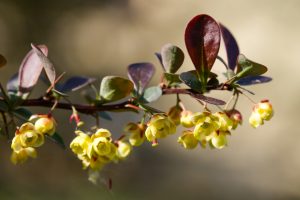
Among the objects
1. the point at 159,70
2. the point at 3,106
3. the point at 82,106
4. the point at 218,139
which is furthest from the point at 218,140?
the point at 159,70

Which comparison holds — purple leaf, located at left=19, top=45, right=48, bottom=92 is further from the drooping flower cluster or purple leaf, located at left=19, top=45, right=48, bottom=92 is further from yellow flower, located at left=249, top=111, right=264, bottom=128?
yellow flower, located at left=249, top=111, right=264, bottom=128

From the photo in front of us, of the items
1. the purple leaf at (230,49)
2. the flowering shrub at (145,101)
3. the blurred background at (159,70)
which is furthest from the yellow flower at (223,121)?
the blurred background at (159,70)

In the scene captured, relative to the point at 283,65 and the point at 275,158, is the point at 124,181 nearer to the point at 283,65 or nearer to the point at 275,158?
the point at 275,158

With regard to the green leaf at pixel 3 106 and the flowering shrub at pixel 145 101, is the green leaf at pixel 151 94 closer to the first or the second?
the flowering shrub at pixel 145 101

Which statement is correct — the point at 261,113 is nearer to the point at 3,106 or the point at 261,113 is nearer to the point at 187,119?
the point at 187,119

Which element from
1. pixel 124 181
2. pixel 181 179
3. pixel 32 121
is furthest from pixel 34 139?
pixel 181 179

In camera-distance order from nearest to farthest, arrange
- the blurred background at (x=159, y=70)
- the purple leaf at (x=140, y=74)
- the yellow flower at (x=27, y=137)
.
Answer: the yellow flower at (x=27, y=137)
the purple leaf at (x=140, y=74)
the blurred background at (x=159, y=70)

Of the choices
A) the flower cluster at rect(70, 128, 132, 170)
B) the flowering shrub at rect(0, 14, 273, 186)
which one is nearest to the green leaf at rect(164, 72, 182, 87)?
the flowering shrub at rect(0, 14, 273, 186)
